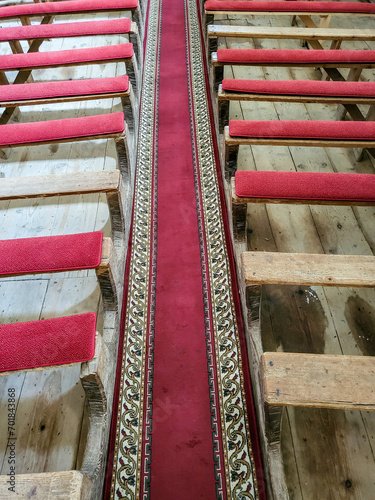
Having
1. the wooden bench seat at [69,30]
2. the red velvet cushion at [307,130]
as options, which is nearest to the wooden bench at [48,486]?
the red velvet cushion at [307,130]

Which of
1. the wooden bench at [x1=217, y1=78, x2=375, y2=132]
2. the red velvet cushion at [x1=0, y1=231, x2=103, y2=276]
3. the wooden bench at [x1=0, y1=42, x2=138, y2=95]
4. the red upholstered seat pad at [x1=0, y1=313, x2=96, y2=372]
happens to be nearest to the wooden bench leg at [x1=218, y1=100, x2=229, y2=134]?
the wooden bench at [x1=217, y1=78, x2=375, y2=132]

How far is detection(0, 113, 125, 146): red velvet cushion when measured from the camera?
204 cm

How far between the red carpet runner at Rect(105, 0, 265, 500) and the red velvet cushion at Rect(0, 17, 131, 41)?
0.71 metres

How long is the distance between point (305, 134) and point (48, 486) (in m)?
1.81

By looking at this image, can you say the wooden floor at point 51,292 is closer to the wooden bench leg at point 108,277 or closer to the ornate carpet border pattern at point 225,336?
the wooden bench leg at point 108,277

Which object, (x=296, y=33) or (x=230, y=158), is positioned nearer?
(x=230, y=158)

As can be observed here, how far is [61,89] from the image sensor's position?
2320 millimetres

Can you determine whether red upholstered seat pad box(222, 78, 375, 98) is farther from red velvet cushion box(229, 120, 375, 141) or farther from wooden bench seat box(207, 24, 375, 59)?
wooden bench seat box(207, 24, 375, 59)

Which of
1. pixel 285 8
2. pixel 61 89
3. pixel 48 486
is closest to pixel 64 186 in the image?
pixel 61 89

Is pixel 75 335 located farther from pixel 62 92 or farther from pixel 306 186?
pixel 62 92

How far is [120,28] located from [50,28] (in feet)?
1.67

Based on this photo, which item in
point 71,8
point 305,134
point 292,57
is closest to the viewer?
point 305,134

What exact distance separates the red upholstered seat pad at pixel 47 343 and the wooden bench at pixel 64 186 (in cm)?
65
